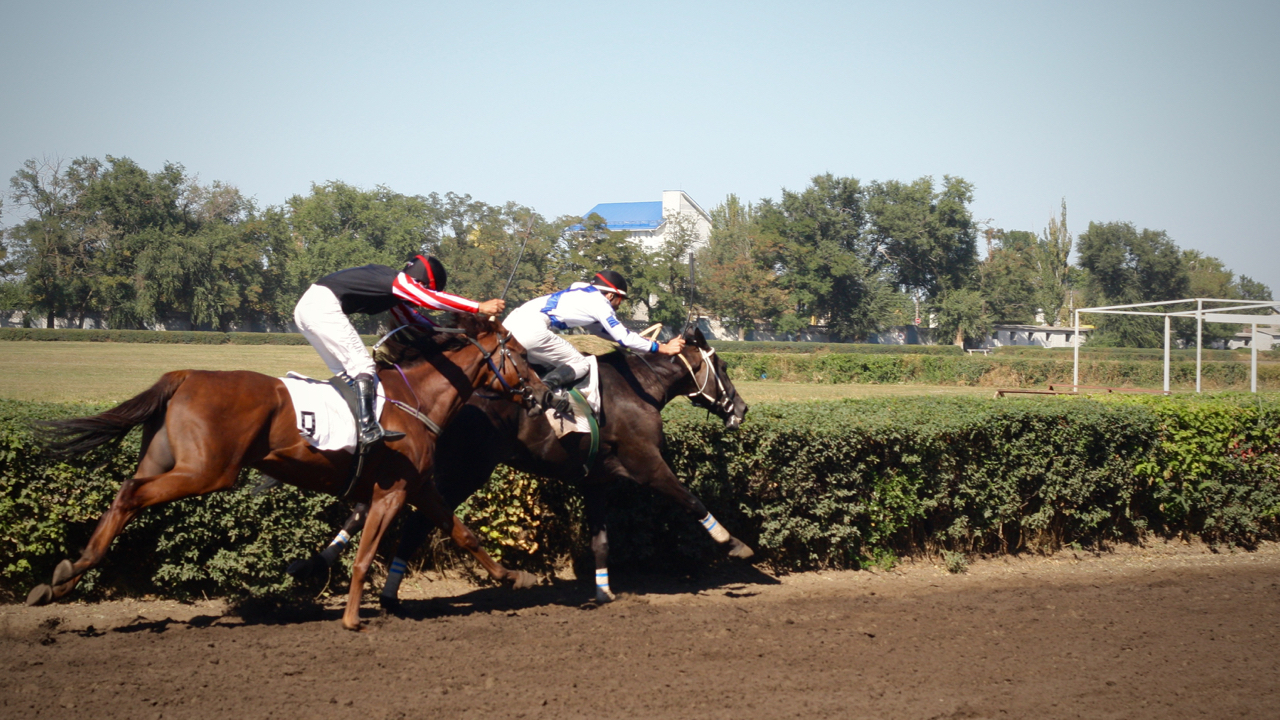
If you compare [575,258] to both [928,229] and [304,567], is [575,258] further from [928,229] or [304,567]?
[304,567]

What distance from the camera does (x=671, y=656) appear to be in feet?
17.0

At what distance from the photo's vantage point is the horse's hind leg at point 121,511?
4715 millimetres

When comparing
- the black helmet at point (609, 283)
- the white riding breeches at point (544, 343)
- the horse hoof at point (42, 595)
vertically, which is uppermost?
the black helmet at point (609, 283)

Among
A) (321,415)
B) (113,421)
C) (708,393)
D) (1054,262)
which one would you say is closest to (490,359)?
(321,415)

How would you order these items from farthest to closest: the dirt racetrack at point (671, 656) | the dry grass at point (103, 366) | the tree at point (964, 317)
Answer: the tree at point (964, 317) < the dry grass at point (103, 366) < the dirt racetrack at point (671, 656)

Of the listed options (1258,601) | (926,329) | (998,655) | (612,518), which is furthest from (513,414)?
(926,329)

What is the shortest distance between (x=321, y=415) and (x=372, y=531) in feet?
2.73

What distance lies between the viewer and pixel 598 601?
6590 millimetres

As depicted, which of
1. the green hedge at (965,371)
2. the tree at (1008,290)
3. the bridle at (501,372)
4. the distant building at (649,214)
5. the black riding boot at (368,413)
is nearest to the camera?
the black riding boot at (368,413)

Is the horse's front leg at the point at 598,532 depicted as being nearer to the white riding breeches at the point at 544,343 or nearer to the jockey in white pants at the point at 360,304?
the white riding breeches at the point at 544,343

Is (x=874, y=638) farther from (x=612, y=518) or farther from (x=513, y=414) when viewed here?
(x=513, y=414)

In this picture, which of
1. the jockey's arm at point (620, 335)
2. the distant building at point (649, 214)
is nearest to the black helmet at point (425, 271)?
the jockey's arm at point (620, 335)

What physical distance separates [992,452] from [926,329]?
70.6 m

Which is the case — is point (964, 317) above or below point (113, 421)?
above
